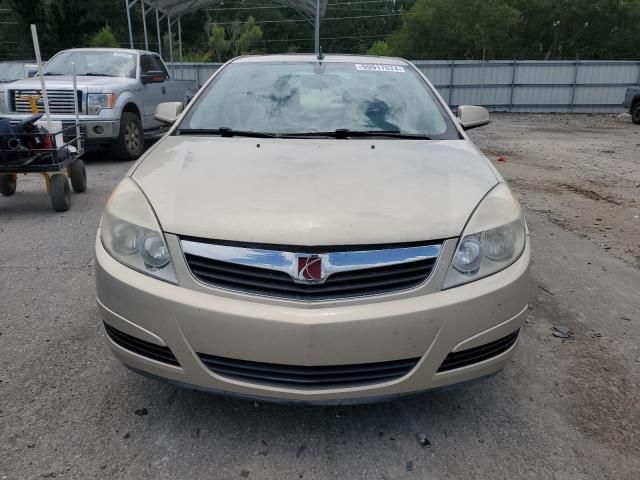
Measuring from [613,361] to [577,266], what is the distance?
1.71 metres

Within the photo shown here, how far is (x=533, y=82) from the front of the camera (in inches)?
933

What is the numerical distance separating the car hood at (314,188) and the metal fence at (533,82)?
2191 centimetres

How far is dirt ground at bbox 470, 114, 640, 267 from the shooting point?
5.91m

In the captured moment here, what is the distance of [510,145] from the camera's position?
1337cm

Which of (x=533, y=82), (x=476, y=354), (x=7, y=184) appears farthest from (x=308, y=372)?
(x=533, y=82)

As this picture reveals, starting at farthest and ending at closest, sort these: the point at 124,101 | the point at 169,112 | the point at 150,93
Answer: the point at 150,93 → the point at 124,101 → the point at 169,112

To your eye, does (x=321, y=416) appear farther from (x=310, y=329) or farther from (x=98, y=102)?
(x=98, y=102)

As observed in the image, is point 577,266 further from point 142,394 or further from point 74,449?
point 74,449

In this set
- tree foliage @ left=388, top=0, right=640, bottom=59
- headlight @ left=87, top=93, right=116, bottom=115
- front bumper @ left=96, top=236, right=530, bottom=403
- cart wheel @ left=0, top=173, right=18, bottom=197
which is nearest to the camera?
front bumper @ left=96, top=236, right=530, bottom=403

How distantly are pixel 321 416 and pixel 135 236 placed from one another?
113 centimetres

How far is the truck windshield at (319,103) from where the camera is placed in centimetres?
324

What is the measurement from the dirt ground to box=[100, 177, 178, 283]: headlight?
4.18 meters

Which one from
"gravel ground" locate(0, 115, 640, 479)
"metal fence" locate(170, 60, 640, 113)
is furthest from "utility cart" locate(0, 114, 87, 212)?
"metal fence" locate(170, 60, 640, 113)

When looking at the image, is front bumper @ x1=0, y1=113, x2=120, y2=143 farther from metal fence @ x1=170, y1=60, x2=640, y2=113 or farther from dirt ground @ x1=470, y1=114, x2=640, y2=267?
metal fence @ x1=170, y1=60, x2=640, y2=113
